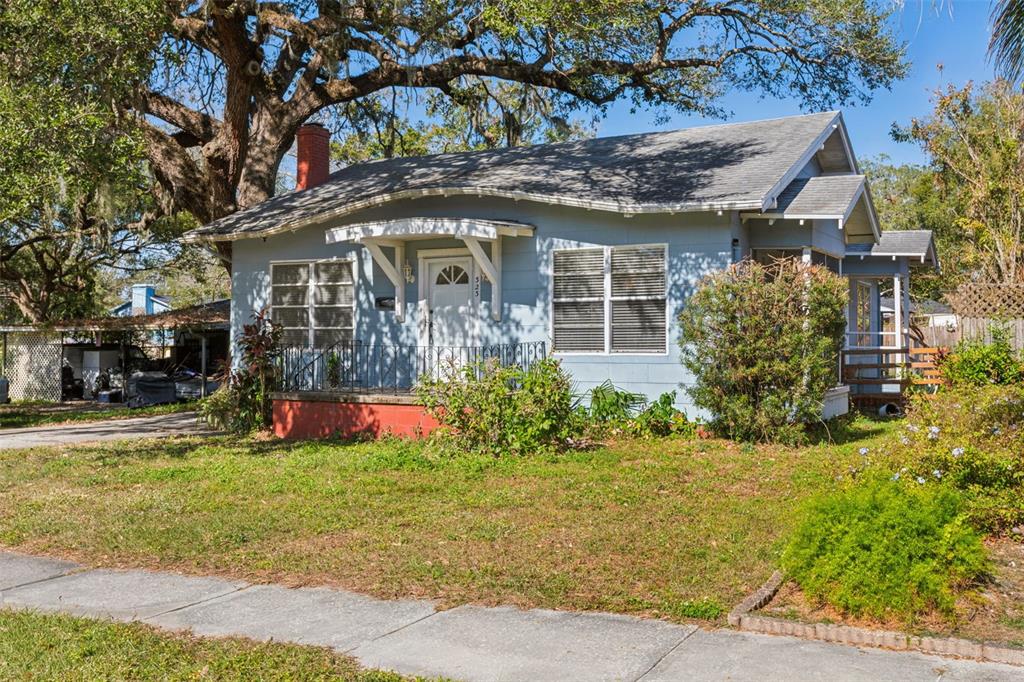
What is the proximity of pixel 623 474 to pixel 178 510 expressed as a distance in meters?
4.69

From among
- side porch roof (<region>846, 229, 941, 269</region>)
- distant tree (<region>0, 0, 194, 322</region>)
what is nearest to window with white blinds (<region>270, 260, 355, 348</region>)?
distant tree (<region>0, 0, 194, 322</region>)

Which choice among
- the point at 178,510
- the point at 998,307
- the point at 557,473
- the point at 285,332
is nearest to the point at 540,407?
the point at 557,473

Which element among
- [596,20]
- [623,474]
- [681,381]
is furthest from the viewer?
[596,20]

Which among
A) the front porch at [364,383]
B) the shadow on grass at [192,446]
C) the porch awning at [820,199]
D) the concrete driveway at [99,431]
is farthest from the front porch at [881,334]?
the concrete driveway at [99,431]

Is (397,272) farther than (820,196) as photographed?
Yes

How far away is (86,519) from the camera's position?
8.80m

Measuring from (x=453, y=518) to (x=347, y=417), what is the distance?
6226 millimetres

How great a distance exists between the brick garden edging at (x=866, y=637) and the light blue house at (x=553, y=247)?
304 inches

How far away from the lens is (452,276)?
49.7 feet

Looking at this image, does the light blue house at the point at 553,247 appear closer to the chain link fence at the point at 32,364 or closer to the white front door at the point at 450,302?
the white front door at the point at 450,302

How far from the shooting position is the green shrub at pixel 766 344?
37.2 feet

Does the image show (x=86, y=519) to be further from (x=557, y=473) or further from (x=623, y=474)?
(x=623, y=474)

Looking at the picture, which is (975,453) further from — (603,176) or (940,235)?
(940,235)

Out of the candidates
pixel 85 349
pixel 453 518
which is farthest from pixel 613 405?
pixel 85 349
